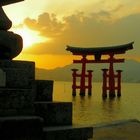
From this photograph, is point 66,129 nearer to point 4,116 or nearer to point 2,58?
point 4,116

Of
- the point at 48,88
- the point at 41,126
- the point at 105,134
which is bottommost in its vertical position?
the point at 105,134

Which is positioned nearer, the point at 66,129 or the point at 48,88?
the point at 66,129

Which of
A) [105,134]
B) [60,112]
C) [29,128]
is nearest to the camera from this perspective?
[29,128]

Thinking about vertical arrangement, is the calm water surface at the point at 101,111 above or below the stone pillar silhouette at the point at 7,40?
below

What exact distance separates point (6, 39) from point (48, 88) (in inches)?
40.0

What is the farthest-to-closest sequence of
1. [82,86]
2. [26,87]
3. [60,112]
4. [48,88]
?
[82,86] → [48,88] → [60,112] → [26,87]

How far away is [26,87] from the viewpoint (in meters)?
4.89

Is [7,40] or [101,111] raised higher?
[7,40]

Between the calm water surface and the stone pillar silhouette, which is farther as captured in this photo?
the calm water surface

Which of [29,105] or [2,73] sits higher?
[2,73]

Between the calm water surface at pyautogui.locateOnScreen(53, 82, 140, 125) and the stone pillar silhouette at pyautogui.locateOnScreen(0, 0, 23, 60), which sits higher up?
the stone pillar silhouette at pyautogui.locateOnScreen(0, 0, 23, 60)

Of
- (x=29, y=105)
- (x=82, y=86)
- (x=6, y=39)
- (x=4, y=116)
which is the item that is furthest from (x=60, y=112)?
(x=82, y=86)

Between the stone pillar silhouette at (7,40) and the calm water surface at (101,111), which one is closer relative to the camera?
the stone pillar silhouette at (7,40)

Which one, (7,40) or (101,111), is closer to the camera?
(7,40)
